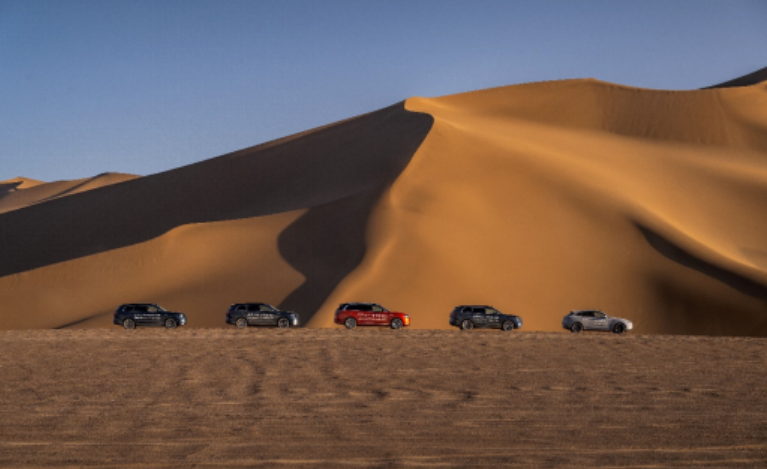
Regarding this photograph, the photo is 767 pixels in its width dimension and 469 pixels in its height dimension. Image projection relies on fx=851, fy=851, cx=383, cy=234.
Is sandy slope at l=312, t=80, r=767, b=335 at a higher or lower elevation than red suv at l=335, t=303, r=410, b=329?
higher

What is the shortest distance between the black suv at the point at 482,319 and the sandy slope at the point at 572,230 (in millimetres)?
6076

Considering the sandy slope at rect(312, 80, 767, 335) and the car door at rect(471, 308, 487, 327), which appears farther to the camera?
the sandy slope at rect(312, 80, 767, 335)

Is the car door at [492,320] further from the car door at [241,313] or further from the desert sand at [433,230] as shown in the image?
the car door at [241,313]

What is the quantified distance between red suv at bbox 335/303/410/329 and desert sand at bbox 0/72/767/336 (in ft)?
14.4

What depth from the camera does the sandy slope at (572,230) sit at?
49906 mm

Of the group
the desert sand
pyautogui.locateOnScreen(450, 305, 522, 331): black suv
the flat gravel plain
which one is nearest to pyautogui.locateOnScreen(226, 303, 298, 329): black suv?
the desert sand

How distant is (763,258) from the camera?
55.8 metres

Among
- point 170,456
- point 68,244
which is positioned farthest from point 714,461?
point 68,244

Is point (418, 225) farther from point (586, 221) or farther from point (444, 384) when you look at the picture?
point (444, 384)

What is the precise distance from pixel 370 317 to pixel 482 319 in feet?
18.3

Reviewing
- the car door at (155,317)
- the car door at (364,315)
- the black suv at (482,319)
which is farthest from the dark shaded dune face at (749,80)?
the car door at (155,317)

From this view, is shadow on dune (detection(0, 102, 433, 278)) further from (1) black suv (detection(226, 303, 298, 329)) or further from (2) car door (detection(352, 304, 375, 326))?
(2) car door (detection(352, 304, 375, 326))

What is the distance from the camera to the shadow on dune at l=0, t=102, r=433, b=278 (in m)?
63.8

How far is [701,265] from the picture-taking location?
51812 millimetres
